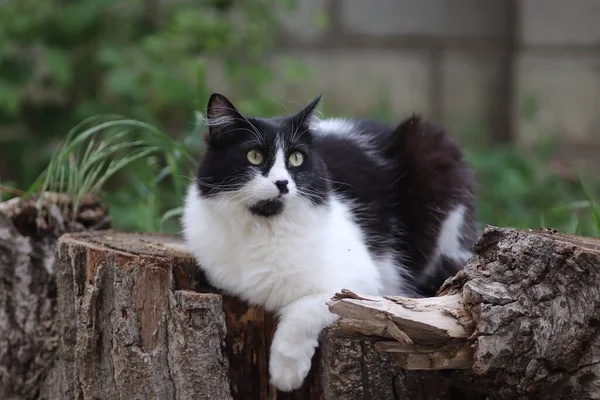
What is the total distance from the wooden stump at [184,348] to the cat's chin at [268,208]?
234 mm

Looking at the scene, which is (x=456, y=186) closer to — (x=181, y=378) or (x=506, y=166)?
(x=181, y=378)

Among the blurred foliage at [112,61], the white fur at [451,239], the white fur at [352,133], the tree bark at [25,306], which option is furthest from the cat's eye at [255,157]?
the blurred foliage at [112,61]

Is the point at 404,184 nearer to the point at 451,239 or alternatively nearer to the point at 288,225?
the point at 451,239

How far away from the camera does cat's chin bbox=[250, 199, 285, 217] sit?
1.86 m

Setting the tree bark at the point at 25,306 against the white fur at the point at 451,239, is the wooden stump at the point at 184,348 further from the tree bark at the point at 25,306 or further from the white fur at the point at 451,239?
the white fur at the point at 451,239

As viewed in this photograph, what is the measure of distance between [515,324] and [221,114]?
0.85m

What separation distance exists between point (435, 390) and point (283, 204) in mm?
612

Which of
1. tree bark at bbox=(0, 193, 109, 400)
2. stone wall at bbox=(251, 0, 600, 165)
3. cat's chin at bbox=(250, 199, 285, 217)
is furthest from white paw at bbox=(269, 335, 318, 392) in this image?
stone wall at bbox=(251, 0, 600, 165)

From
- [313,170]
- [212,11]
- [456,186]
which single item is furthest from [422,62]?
[313,170]

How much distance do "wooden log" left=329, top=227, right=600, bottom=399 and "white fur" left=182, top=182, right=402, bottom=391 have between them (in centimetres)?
18

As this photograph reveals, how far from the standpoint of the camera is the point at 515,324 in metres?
1.61

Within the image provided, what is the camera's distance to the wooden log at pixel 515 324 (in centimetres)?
159

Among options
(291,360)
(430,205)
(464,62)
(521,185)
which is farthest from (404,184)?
(464,62)

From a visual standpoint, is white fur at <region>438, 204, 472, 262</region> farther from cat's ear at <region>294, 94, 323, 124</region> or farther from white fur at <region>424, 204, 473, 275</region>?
cat's ear at <region>294, 94, 323, 124</region>
